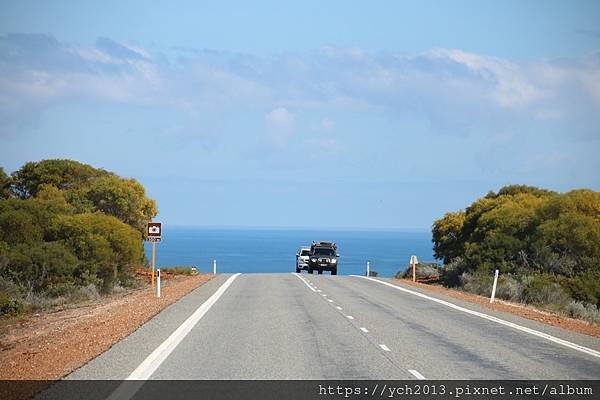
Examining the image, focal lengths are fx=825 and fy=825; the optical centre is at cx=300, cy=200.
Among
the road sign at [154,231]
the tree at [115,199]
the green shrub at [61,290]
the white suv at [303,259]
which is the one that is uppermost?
the tree at [115,199]

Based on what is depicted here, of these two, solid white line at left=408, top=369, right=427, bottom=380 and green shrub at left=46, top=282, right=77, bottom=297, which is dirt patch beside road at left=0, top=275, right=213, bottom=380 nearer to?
solid white line at left=408, top=369, right=427, bottom=380

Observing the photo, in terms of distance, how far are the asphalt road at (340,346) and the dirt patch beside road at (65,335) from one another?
462mm

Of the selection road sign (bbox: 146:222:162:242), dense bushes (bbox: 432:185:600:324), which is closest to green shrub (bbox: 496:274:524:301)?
dense bushes (bbox: 432:185:600:324)

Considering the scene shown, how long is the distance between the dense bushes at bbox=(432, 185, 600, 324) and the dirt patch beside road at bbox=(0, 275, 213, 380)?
Answer: 15.7m

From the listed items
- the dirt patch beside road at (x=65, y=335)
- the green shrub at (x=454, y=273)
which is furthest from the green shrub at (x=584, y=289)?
the dirt patch beside road at (x=65, y=335)

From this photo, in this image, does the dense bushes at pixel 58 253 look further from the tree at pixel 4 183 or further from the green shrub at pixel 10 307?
the tree at pixel 4 183

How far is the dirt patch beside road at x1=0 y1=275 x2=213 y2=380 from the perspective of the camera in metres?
13.3

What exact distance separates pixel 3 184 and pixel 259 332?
61155 mm

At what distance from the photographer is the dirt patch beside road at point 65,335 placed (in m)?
13.3

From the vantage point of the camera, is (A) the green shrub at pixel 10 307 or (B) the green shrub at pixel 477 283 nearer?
(A) the green shrub at pixel 10 307

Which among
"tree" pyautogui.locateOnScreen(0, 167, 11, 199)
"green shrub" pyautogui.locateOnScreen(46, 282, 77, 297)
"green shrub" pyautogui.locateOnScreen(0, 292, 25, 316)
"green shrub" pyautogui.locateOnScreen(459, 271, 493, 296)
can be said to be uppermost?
"tree" pyautogui.locateOnScreen(0, 167, 11, 199)

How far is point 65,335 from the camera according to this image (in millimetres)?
19094

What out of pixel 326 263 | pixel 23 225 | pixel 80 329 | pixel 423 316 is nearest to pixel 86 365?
pixel 80 329

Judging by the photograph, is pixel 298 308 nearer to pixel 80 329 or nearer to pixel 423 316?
pixel 423 316
